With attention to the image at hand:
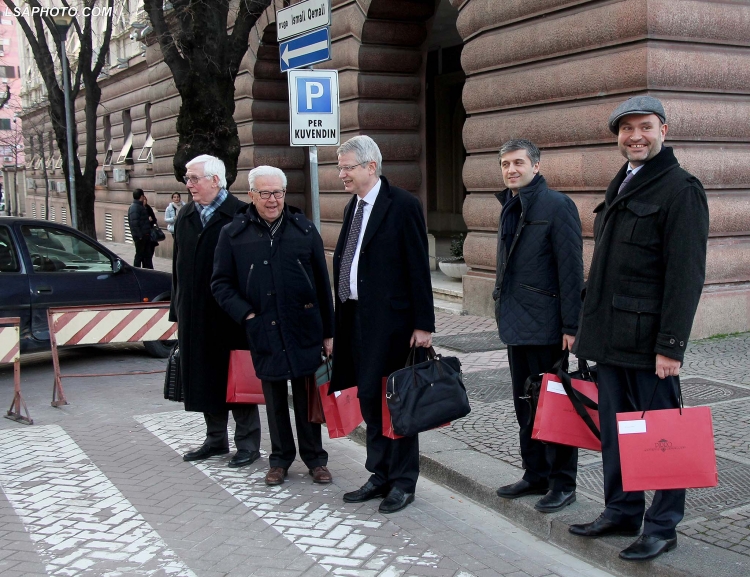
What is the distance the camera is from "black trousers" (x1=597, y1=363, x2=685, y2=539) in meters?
3.86

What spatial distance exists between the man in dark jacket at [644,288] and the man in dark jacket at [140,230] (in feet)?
50.5

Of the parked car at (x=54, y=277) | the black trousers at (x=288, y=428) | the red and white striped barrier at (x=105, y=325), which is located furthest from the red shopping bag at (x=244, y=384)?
the parked car at (x=54, y=277)

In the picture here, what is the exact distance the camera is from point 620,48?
9164mm

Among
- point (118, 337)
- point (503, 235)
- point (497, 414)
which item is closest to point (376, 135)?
point (118, 337)

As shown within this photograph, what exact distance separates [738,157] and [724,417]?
4.08 metres

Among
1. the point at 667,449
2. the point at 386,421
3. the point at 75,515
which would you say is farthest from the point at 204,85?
the point at 667,449

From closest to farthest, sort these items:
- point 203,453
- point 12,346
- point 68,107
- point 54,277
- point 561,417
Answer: point 561,417 → point 203,453 → point 12,346 → point 54,277 → point 68,107

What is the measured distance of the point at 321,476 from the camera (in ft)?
18.2

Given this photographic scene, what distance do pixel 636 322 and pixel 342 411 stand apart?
2.10 m

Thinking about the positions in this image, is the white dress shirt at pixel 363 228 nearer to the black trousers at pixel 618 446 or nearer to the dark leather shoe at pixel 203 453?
the black trousers at pixel 618 446

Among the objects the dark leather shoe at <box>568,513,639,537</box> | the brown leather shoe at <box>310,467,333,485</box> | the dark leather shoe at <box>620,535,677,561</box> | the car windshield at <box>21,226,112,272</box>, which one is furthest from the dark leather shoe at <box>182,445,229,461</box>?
the car windshield at <box>21,226,112,272</box>

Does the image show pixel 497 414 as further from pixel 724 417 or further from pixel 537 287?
pixel 537 287

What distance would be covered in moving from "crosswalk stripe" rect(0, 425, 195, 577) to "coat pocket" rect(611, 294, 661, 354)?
2247 mm

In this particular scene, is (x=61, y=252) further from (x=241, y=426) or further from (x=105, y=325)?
(x=241, y=426)
